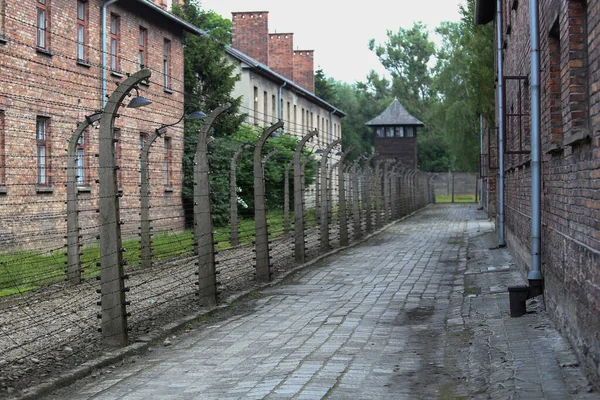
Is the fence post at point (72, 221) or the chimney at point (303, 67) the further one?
the chimney at point (303, 67)

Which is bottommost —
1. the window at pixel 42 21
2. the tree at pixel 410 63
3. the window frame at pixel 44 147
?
the window frame at pixel 44 147

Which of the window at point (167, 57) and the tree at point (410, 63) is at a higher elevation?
the tree at point (410, 63)

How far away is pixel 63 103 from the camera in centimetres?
1753

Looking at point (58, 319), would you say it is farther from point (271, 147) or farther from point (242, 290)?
point (271, 147)

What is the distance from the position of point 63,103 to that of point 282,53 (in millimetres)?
41363

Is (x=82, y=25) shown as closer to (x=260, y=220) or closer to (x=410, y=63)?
(x=260, y=220)

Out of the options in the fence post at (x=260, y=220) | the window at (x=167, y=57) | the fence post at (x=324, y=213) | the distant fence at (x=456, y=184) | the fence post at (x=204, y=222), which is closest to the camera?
the fence post at (x=204, y=222)

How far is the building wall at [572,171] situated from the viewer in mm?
6621

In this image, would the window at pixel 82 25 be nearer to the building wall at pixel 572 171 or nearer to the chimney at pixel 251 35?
the building wall at pixel 572 171

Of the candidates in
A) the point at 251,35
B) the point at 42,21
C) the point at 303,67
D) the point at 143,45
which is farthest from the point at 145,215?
the point at 303,67

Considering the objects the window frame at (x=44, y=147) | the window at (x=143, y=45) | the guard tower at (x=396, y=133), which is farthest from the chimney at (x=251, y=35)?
the window frame at (x=44, y=147)

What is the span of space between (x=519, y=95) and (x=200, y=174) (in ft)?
17.5

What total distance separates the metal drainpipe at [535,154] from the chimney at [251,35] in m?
43.0

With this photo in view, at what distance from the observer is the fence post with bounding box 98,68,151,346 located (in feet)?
28.0
